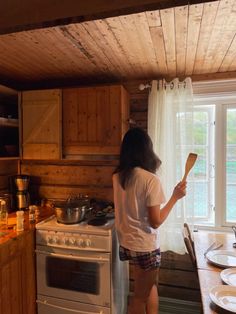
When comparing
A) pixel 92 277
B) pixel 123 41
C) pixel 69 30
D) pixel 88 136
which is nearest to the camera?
pixel 69 30

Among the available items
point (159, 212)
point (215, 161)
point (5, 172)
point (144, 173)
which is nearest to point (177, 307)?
point (159, 212)

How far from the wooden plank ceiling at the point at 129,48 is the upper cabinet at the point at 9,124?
7.1 inches

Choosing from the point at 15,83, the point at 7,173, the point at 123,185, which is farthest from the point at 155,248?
the point at 15,83

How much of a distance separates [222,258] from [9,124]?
1.96m

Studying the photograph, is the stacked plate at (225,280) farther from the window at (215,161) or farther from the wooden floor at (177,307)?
the wooden floor at (177,307)

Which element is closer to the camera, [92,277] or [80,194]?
[92,277]

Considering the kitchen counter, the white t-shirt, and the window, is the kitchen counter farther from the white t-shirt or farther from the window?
the window

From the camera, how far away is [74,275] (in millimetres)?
1796

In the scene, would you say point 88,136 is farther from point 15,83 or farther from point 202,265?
point 202,265

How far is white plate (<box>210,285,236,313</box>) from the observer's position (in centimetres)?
102

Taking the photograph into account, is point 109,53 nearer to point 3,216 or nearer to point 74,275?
point 3,216

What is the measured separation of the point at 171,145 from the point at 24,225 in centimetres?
136

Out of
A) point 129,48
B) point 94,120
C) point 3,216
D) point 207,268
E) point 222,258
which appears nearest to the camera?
point 207,268

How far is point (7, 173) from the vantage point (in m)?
2.38
